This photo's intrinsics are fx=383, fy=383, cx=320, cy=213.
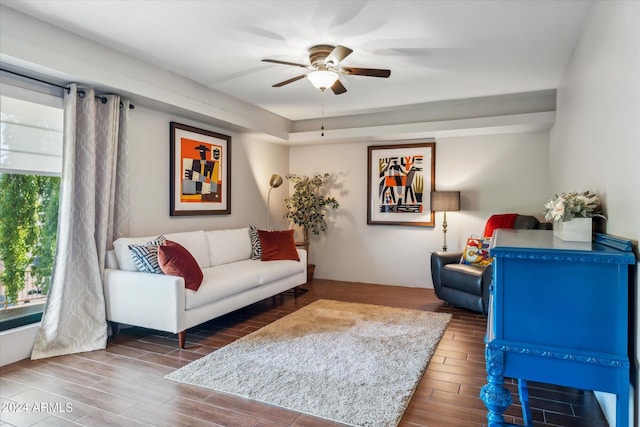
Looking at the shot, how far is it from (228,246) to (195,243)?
512mm

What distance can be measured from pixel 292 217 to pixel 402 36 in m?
3.53

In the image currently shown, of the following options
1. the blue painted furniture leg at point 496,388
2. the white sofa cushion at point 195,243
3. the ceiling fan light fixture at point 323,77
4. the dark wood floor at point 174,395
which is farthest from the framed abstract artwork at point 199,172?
the blue painted furniture leg at point 496,388

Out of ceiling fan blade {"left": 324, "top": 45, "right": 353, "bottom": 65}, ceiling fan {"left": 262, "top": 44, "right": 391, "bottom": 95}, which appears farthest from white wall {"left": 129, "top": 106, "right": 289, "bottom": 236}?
ceiling fan blade {"left": 324, "top": 45, "right": 353, "bottom": 65}

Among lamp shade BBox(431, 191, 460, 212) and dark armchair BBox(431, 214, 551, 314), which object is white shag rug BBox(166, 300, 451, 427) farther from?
lamp shade BBox(431, 191, 460, 212)

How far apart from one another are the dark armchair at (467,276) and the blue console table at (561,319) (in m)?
2.51

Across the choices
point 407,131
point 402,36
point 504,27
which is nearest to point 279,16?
point 402,36

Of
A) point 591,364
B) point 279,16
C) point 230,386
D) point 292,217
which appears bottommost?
point 230,386

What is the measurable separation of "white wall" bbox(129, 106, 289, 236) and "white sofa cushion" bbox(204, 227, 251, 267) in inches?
12.5

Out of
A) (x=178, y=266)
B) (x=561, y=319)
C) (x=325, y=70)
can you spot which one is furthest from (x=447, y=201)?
(x=561, y=319)

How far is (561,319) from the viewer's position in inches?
62.0

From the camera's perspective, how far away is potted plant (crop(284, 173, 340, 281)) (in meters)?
6.01

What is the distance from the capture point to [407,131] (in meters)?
5.24

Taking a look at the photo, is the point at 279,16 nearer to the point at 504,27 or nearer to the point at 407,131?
the point at 504,27

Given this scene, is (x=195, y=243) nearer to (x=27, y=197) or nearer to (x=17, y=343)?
(x=27, y=197)
